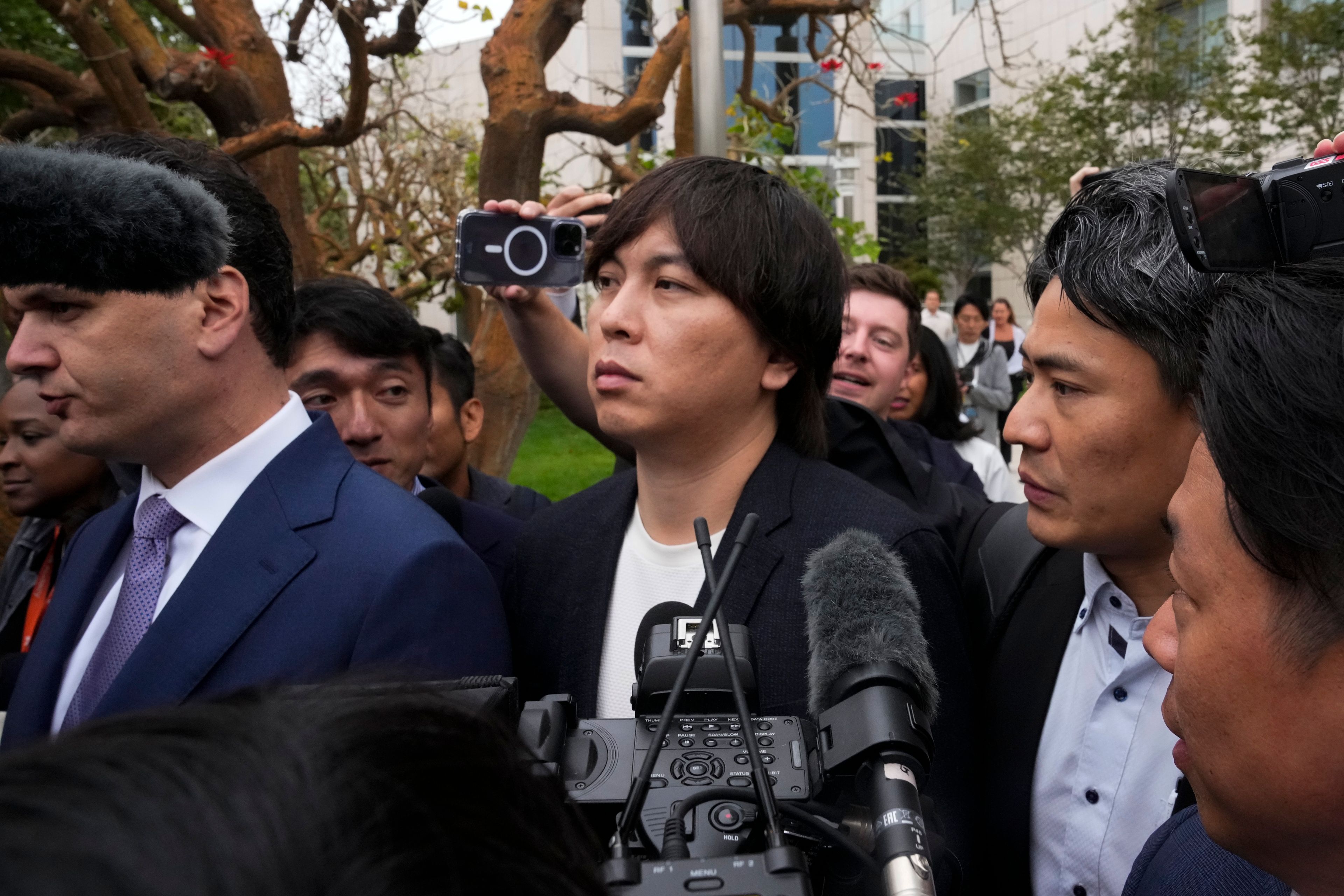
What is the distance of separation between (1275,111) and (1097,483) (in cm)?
2095

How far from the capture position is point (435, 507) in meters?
2.92

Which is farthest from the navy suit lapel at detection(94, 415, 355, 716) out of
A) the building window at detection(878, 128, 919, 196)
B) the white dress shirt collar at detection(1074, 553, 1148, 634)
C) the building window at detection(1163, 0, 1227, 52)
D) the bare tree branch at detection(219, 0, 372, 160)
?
the building window at detection(878, 128, 919, 196)

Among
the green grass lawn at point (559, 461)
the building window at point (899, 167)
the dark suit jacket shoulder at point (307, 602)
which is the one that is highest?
the building window at point (899, 167)

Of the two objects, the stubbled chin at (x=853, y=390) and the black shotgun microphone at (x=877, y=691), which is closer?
the black shotgun microphone at (x=877, y=691)

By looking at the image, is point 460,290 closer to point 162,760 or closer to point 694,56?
point 694,56

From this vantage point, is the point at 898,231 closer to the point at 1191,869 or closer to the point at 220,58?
the point at 220,58

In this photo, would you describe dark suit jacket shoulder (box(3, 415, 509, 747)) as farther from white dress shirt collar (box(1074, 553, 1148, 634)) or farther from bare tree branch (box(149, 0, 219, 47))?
bare tree branch (box(149, 0, 219, 47))

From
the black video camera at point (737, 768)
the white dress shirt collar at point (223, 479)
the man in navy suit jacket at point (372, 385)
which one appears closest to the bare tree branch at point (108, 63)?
the man in navy suit jacket at point (372, 385)

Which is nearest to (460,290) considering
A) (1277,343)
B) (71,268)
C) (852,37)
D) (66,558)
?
(852,37)

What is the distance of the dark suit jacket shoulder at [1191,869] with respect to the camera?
1.38 metres

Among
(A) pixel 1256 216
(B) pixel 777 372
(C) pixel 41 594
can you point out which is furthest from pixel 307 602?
(C) pixel 41 594

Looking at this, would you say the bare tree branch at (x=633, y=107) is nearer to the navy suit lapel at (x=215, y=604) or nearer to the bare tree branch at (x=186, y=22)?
the bare tree branch at (x=186, y=22)

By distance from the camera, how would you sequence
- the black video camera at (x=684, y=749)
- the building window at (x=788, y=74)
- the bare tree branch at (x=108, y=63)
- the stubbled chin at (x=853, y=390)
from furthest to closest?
the building window at (x=788, y=74) → the bare tree branch at (x=108, y=63) → the stubbled chin at (x=853, y=390) → the black video camera at (x=684, y=749)

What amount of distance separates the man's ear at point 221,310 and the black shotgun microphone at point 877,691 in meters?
1.16
